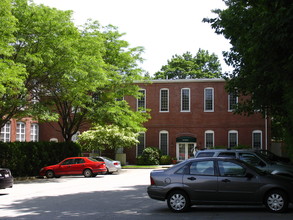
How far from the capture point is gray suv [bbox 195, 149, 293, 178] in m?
16.8

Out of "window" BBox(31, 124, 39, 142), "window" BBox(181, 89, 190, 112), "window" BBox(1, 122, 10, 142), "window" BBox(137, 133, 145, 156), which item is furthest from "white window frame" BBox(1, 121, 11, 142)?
"window" BBox(181, 89, 190, 112)

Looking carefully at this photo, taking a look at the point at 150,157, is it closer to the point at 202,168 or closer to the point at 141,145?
the point at 141,145

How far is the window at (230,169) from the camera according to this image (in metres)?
12.2

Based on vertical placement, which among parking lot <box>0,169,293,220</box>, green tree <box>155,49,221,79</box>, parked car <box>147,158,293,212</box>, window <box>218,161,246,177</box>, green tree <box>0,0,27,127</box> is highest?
green tree <box>155,49,221,79</box>

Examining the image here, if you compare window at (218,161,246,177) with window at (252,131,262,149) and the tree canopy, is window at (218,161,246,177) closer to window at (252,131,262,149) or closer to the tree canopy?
the tree canopy

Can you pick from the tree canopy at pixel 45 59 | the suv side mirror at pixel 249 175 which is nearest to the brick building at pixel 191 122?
the tree canopy at pixel 45 59

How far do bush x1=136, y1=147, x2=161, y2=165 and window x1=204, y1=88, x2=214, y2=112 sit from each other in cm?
727

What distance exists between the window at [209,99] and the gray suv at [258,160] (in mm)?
31046

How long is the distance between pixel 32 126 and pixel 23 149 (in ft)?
78.9

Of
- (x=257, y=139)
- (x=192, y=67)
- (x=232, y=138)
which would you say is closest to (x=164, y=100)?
(x=232, y=138)

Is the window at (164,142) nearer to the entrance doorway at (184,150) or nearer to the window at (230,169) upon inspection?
the entrance doorway at (184,150)

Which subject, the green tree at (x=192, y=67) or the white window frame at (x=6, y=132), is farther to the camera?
the green tree at (x=192, y=67)

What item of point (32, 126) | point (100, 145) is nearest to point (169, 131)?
point (100, 145)

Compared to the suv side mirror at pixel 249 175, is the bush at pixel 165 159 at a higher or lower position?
lower
